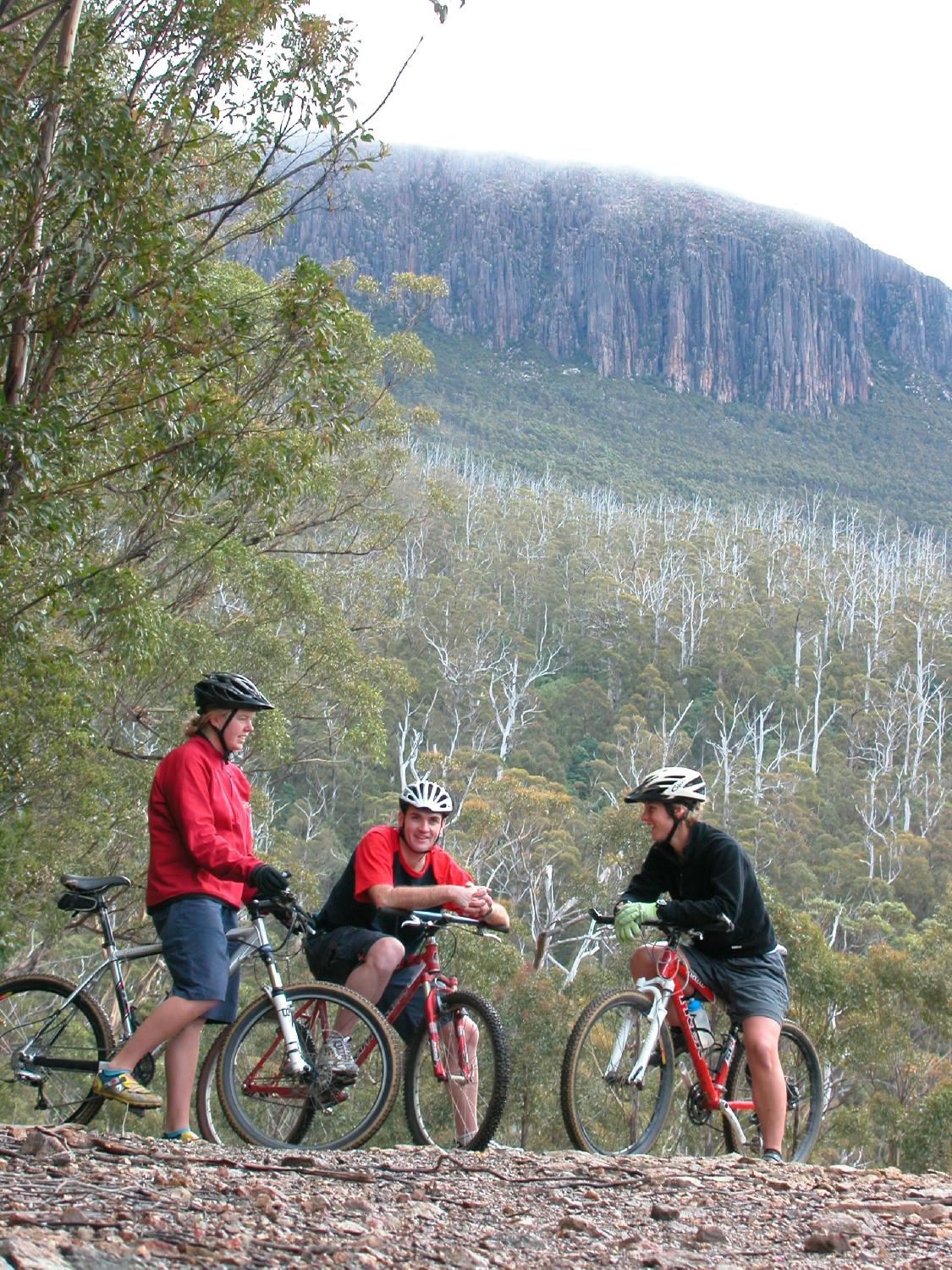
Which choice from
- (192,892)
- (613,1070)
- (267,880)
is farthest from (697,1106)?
(192,892)

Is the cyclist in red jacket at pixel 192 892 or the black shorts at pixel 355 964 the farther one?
the black shorts at pixel 355 964

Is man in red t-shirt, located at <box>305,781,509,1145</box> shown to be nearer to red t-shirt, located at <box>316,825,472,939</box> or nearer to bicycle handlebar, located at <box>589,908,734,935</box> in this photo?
red t-shirt, located at <box>316,825,472,939</box>

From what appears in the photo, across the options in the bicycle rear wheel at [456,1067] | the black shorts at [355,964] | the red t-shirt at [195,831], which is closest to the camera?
the red t-shirt at [195,831]

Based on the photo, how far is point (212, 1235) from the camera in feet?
8.34

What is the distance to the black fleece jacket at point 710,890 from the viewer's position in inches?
193

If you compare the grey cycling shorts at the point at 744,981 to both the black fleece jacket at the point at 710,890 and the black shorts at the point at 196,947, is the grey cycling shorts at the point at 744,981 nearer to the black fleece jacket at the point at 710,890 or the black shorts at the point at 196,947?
the black fleece jacket at the point at 710,890

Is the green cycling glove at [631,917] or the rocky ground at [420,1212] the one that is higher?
the green cycling glove at [631,917]

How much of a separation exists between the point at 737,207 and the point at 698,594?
362 ft

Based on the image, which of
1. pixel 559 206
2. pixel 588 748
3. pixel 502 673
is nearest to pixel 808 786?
pixel 588 748

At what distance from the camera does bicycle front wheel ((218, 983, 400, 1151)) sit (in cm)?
425

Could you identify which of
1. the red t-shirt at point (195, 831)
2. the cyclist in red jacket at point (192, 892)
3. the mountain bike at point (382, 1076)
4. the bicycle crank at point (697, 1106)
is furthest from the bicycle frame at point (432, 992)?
the bicycle crank at point (697, 1106)

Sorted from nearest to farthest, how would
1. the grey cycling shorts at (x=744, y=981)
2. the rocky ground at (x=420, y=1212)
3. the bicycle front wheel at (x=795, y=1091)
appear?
1. the rocky ground at (x=420, y=1212)
2. the grey cycling shorts at (x=744, y=981)
3. the bicycle front wheel at (x=795, y=1091)

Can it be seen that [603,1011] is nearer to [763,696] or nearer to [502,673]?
[502,673]

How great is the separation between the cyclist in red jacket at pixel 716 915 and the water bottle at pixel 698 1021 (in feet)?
0.25
